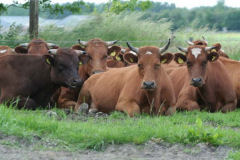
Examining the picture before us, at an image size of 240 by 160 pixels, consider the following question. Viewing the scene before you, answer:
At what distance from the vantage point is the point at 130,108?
9.86 meters

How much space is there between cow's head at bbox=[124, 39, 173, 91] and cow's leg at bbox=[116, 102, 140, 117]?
19.1 inches

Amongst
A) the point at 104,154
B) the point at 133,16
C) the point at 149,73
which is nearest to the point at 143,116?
the point at 149,73

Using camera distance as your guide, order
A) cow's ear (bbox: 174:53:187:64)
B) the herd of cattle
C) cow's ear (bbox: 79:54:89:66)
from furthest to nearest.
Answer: cow's ear (bbox: 79:54:89:66) → cow's ear (bbox: 174:53:187:64) → the herd of cattle

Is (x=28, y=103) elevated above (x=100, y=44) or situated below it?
below

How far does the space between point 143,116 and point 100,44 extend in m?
4.03

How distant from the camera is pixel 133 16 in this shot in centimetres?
2448

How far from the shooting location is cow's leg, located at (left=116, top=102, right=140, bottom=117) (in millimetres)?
9742

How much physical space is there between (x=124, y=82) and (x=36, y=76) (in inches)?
74.0

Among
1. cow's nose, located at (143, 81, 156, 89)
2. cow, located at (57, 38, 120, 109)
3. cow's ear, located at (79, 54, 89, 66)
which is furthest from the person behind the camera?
cow, located at (57, 38, 120, 109)

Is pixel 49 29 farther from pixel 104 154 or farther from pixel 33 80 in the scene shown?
pixel 104 154

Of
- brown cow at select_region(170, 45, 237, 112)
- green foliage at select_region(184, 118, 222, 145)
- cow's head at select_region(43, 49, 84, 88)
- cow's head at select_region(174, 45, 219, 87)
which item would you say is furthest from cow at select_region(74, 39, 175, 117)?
green foliage at select_region(184, 118, 222, 145)

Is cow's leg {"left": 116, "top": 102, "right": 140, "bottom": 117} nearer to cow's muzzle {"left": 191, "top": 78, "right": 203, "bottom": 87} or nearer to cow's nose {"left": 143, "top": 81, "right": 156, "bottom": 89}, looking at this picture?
cow's nose {"left": 143, "top": 81, "right": 156, "bottom": 89}

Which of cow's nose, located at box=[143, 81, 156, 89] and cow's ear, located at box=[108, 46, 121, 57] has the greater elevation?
cow's nose, located at box=[143, 81, 156, 89]

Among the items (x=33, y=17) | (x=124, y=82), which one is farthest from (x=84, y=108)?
(x=33, y=17)
